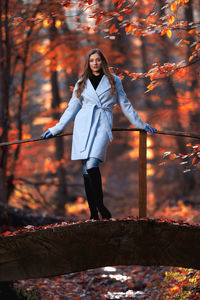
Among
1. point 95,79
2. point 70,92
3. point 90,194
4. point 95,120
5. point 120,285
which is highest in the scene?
point 70,92

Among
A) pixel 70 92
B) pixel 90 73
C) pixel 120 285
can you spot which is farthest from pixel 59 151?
pixel 90 73

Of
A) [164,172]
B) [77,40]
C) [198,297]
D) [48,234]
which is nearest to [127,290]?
[198,297]

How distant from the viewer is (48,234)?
502cm

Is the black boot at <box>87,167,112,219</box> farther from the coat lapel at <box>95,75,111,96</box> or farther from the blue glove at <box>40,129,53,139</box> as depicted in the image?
the coat lapel at <box>95,75,111,96</box>

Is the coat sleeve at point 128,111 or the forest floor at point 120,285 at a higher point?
the coat sleeve at point 128,111

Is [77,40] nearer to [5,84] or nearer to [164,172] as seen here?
[5,84]

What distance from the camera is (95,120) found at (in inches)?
204

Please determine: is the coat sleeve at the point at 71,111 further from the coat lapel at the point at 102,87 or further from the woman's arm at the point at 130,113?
the woman's arm at the point at 130,113

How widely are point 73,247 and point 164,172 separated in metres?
13.1

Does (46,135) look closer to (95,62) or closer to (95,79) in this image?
(95,79)

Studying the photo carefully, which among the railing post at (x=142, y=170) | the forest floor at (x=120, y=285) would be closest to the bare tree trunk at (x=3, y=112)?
the forest floor at (x=120, y=285)

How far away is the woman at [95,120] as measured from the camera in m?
5.11

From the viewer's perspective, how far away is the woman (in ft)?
16.8

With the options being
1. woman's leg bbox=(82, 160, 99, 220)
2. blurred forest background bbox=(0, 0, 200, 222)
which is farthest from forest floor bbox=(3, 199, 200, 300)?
woman's leg bbox=(82, 160, 99, 220)
